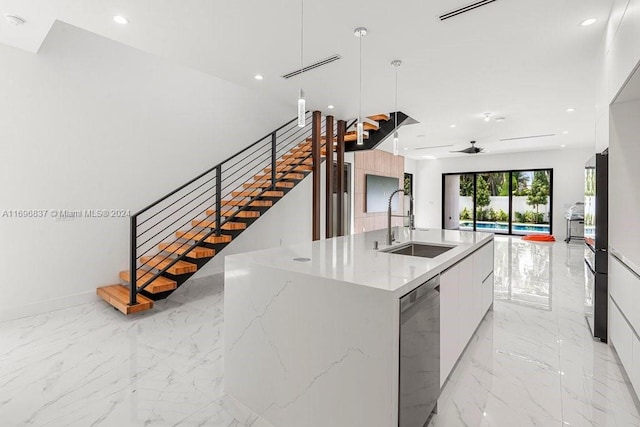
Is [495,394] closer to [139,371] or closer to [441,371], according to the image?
[441,371]

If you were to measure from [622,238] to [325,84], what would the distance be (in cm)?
362

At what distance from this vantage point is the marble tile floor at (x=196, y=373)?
1.83 meters

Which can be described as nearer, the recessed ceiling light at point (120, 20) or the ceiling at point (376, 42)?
the ceiling at point (376, 42)

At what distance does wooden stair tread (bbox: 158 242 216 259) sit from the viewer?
3.97 metres

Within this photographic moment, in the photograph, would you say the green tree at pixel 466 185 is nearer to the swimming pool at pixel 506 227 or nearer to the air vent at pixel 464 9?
the swimming pool at pixel 506 227


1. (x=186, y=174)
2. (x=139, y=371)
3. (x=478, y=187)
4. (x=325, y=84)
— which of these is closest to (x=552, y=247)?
(x=478, y=187)

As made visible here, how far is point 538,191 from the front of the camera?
10422mm

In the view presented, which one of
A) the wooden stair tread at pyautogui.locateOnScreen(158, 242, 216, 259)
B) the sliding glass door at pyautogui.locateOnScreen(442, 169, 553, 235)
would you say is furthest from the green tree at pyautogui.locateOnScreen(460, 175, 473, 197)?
the wooden stair tread at pyautogui.locateOnScreen(158, 242, 216, 259)

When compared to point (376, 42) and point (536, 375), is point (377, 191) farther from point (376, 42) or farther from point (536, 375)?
point (536, 375)

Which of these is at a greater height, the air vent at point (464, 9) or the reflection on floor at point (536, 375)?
the air vent at point (464, 9)

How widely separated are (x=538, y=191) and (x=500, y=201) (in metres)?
1.15

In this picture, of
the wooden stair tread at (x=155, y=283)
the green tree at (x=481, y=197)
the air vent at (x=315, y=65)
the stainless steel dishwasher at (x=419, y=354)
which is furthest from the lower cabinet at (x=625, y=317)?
the green tree at (x=481, y=197)

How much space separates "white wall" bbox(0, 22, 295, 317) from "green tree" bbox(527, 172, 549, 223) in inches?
414

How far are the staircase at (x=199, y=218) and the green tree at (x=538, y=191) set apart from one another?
7.25 m
